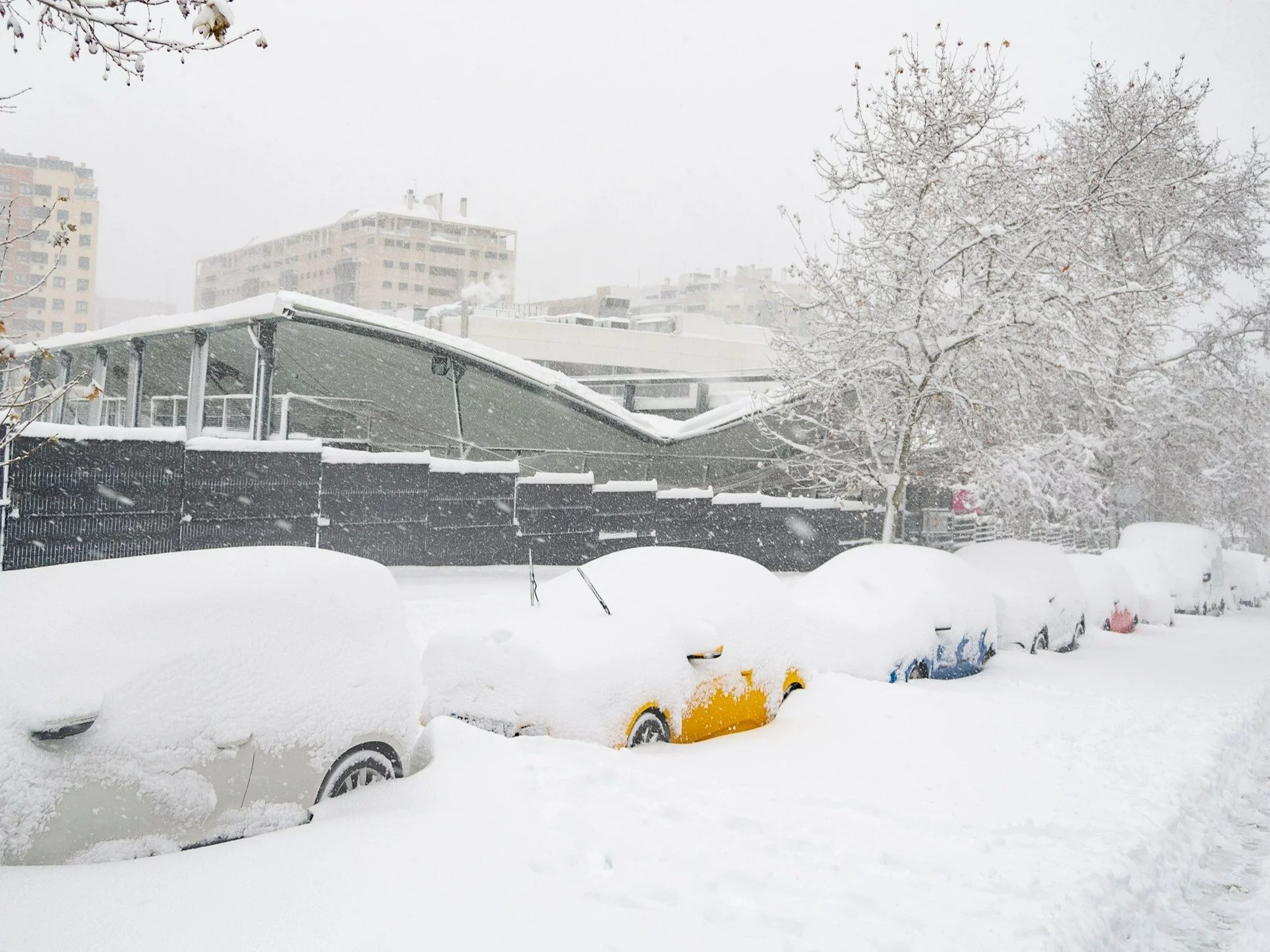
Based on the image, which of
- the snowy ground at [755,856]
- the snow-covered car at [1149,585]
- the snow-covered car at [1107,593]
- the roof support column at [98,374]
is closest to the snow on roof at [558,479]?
the snow-covered car at [1107,593]

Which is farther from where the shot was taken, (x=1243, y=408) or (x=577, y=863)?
(x=1243, y=408)

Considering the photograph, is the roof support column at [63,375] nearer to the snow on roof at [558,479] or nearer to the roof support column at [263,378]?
the roof support column at [263,378]

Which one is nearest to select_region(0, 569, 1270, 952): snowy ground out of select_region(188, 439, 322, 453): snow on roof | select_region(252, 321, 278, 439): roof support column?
select_region(188, 439, 322, 453): snow on roof

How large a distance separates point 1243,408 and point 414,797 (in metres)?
30.0

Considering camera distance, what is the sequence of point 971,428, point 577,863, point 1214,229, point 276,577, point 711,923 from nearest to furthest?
1. point 711,923
2. point 577,863
3. point 276,577
4. point 971,428
5. point 1214,229

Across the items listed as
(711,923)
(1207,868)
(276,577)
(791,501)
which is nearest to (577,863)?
(711,923)

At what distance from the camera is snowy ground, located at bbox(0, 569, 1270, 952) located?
12.9ft

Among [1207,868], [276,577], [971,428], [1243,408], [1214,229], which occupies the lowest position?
[1207,868]

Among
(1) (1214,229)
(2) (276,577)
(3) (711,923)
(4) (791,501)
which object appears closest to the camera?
(3) (711,923)

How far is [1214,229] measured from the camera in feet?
91.2

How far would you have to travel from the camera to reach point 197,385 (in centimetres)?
2055

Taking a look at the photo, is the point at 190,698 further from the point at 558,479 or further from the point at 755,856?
the point at 558,479

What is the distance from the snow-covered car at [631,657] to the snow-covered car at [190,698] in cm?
98

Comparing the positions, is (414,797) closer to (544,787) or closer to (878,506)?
(544,787)
